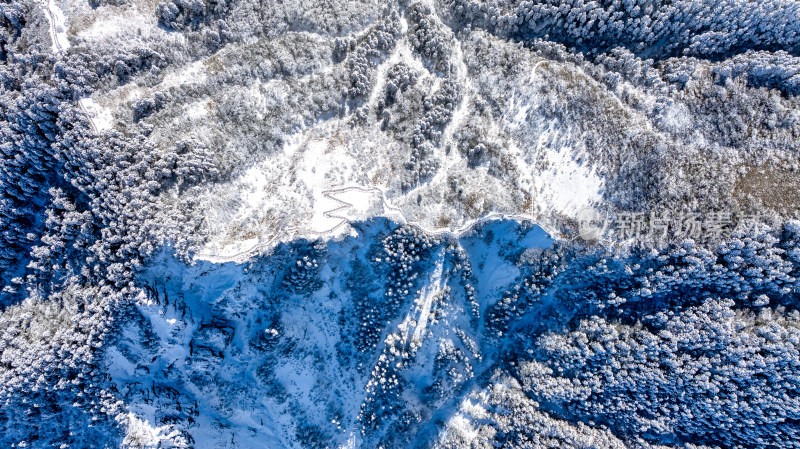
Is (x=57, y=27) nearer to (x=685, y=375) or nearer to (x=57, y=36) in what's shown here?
(x=57, y=36)

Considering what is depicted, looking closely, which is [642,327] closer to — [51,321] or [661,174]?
[661,174]

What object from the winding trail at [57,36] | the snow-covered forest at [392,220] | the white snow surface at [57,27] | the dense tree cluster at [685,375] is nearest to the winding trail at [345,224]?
the snow-covered forest at [392,220]

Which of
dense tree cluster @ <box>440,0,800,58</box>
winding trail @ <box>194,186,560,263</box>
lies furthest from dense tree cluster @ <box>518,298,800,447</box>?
dense tree cluster @ <box>440,0,800,58</box>

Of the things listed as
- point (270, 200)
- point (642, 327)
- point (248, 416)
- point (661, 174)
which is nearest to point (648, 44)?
point (661, 174)

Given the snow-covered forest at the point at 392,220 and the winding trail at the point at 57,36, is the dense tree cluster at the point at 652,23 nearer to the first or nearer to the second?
the snow-covered forest at the point at 392,220

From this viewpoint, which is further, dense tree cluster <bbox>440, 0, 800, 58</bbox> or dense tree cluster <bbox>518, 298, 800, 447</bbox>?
dense tree cluster <bbox>440, 0, 800, 58</bbox>

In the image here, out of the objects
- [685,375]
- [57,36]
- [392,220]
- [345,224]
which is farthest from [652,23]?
[57,36]

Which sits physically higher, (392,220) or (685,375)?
(392,220)

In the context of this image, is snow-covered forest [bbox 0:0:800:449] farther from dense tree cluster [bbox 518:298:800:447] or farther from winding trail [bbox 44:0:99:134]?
winding trail [bbox 44:0:99:134]
